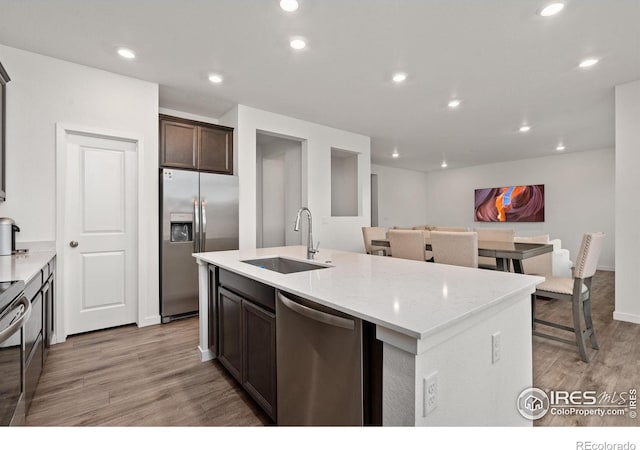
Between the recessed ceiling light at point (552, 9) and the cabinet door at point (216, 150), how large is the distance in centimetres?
337

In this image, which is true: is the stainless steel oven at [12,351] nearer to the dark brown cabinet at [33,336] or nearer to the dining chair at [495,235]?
the dark brown cabinet at [33,336]

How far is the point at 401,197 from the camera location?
898cm

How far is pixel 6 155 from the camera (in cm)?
256

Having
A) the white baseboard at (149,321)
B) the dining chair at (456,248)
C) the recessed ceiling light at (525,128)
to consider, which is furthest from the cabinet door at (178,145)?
the recessed ceiling light at (525,128)

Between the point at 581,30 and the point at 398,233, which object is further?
the point at 398,233

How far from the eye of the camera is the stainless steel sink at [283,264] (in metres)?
2.14

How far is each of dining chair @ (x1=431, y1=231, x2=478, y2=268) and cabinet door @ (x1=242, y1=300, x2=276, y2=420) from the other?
6.64 feet

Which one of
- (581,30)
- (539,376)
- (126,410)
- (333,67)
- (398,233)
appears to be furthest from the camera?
(398,233)

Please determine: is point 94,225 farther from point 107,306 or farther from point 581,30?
point 581,30

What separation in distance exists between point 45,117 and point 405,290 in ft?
11.3

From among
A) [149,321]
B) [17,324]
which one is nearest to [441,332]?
[17,324]
